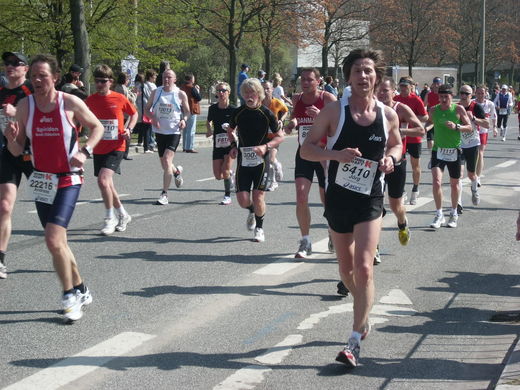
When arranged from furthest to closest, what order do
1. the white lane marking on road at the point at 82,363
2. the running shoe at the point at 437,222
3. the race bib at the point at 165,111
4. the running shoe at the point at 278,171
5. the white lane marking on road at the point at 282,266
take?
1. the running shoe at the point at 278,171
2. the race bib at the point at 165,111
3. the running shoe at the point at 437,222
4. the white lane marking on road at the point at 282,266
5. the white lane marking on road at the point at 82,363

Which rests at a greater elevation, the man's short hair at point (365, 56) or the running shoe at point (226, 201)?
the man's short hair at point (365, 56)

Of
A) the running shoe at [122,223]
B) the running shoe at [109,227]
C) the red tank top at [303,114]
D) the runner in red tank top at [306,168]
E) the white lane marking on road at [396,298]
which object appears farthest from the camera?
the running shoe at [122,223]

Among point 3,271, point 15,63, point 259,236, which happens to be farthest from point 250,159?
point 3,271

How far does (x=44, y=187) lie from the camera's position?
19.6 ft

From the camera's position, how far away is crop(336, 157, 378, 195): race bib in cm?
515

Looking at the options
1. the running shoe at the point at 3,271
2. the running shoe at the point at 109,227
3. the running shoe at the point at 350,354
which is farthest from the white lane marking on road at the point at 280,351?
the running shoe at the point at 109,227

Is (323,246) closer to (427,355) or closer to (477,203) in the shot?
(427,355)

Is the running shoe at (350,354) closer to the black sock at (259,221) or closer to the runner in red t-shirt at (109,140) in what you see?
the black sock at (259,221)

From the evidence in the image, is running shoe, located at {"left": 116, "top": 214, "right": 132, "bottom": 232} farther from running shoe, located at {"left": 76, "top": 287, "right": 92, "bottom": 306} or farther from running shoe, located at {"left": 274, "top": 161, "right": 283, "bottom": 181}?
running shoe, located at {"left": 274, "top": 161, "right": 283, "bottom": 181}

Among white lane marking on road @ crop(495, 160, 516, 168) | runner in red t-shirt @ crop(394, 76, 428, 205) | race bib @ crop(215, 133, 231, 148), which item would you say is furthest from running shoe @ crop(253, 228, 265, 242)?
white lane marking on road @ crop(495, 160, 516, 168)

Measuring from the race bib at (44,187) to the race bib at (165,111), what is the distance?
19.7 ft

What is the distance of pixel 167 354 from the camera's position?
5.20 metres

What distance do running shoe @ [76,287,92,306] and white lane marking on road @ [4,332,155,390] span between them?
0.69 meters

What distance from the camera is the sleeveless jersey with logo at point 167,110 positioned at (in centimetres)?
1196
